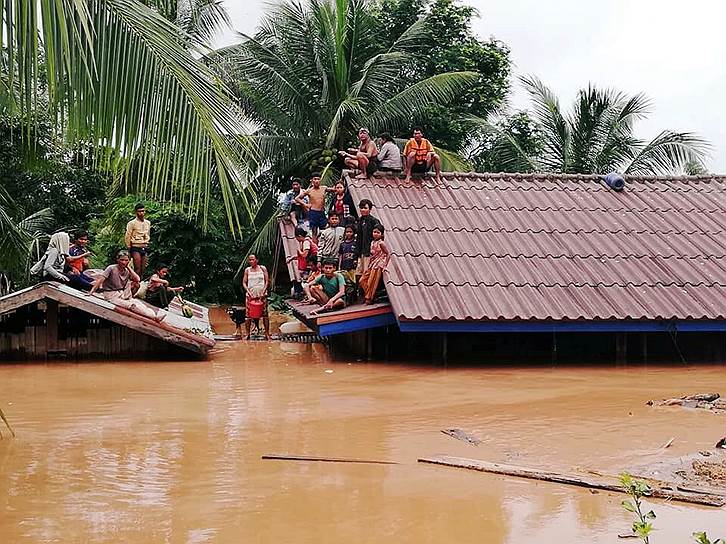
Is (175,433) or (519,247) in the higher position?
(519,247)

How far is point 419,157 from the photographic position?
15.3 m

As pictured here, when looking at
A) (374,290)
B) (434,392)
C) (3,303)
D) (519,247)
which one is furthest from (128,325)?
(519,247)

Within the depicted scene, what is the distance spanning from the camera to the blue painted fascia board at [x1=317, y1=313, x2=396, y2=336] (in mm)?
12141

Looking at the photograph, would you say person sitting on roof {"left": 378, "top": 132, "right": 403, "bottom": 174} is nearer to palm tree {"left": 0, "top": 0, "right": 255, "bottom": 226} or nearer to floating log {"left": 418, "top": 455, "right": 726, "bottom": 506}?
floating log {"left": 418, "top": 455, "right": 726, "bottom": 506}

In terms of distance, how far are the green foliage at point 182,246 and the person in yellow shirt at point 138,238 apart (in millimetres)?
6354

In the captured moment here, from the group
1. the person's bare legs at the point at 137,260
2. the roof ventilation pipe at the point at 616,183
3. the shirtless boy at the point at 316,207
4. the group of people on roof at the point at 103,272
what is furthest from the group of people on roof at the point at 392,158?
the person's bare legs at the point at 137,260

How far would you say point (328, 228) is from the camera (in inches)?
578

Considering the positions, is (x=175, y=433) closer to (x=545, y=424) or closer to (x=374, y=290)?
(x=545, y=424)

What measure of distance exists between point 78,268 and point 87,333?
1.15 meters

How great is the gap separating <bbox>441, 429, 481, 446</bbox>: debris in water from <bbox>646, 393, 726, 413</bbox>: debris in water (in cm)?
253

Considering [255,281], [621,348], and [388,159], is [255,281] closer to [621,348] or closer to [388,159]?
[388,159]

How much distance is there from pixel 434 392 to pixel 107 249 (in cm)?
1426

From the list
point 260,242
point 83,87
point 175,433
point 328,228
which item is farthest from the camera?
point 260,242

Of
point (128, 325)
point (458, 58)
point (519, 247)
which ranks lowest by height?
point (128, 325)
